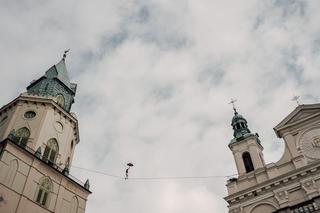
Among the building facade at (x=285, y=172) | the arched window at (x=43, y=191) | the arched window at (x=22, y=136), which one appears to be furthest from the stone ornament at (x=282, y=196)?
the arched window at (x=22, y=136)

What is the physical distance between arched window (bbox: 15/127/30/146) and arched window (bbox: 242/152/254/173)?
2343 cm

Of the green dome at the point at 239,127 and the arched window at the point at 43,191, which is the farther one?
the green dome at the point at 239,127

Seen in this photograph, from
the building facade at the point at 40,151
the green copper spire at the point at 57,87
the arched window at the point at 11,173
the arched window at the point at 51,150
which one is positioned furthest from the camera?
the green copper spire at the point at 57,87

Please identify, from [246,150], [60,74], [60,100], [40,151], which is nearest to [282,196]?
[246,150]

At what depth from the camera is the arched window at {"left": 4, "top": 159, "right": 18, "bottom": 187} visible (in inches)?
1284

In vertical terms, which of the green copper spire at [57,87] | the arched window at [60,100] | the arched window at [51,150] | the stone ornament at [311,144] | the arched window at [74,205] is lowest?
the arched window at [74,205]

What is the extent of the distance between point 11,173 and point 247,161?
78.0 feet

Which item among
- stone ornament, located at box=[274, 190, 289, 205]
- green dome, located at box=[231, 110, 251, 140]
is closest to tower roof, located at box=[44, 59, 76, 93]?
green dome, located at box=[231, 110, 251, 140]

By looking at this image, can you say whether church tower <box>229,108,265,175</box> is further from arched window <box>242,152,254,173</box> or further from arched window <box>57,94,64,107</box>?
arched window <box>57,94,64,107</box>

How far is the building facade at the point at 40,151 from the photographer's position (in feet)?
109

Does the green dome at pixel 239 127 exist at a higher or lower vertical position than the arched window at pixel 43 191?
higher

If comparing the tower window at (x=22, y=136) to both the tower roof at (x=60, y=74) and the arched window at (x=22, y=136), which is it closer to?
the arched window at (x=22, y=136)

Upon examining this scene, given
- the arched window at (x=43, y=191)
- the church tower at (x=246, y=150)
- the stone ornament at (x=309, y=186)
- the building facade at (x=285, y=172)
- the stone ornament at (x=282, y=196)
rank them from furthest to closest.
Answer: the church tower at (x=246, y=150), the arched window at (x=43, y=191), the stone ornament at (x=282, y=196), the building facade at (x=285, y=172), the stone ornament at (x=309, y=186)

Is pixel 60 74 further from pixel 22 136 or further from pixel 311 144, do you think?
pixel 311 144
